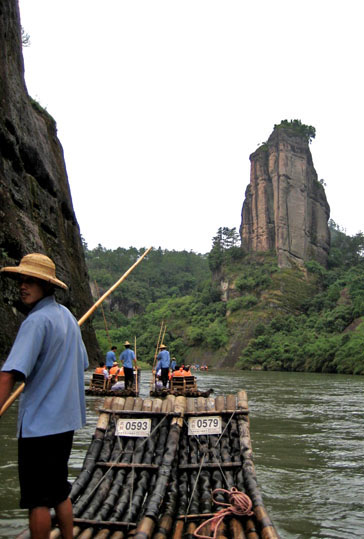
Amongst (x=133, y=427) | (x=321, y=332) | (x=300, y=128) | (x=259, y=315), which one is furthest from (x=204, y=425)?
(x=300, y=128)

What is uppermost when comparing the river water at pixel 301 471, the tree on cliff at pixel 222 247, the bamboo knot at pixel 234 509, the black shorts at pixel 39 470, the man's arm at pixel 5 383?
the tree on cliff at pixel 222 247

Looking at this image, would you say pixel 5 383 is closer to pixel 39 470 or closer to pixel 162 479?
pixel 39 470

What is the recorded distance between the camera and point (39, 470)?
2.90 m

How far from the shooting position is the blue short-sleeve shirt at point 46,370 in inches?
114

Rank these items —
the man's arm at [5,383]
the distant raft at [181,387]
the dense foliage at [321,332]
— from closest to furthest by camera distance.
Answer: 1. the man's arm at [5,383]
2. the distant raft at [181,387]
3. the dense foliage at [321,332]

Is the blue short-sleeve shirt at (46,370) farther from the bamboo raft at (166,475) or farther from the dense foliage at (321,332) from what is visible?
the dense foliage at (321,332)

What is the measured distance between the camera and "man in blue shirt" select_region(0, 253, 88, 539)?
9.48 ft

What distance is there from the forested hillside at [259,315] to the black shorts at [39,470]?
36.3 meters

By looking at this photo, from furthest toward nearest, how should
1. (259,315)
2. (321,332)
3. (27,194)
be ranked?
(259,315), (321,332), (27,194)

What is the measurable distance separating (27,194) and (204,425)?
14885mm

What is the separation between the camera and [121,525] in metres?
3.73

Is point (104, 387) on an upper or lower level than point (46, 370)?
lower

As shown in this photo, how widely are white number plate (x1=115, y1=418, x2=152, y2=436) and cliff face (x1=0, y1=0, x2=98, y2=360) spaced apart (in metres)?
8.83

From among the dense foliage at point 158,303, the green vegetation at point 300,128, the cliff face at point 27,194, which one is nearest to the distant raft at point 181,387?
the cliff face at point 27,194
